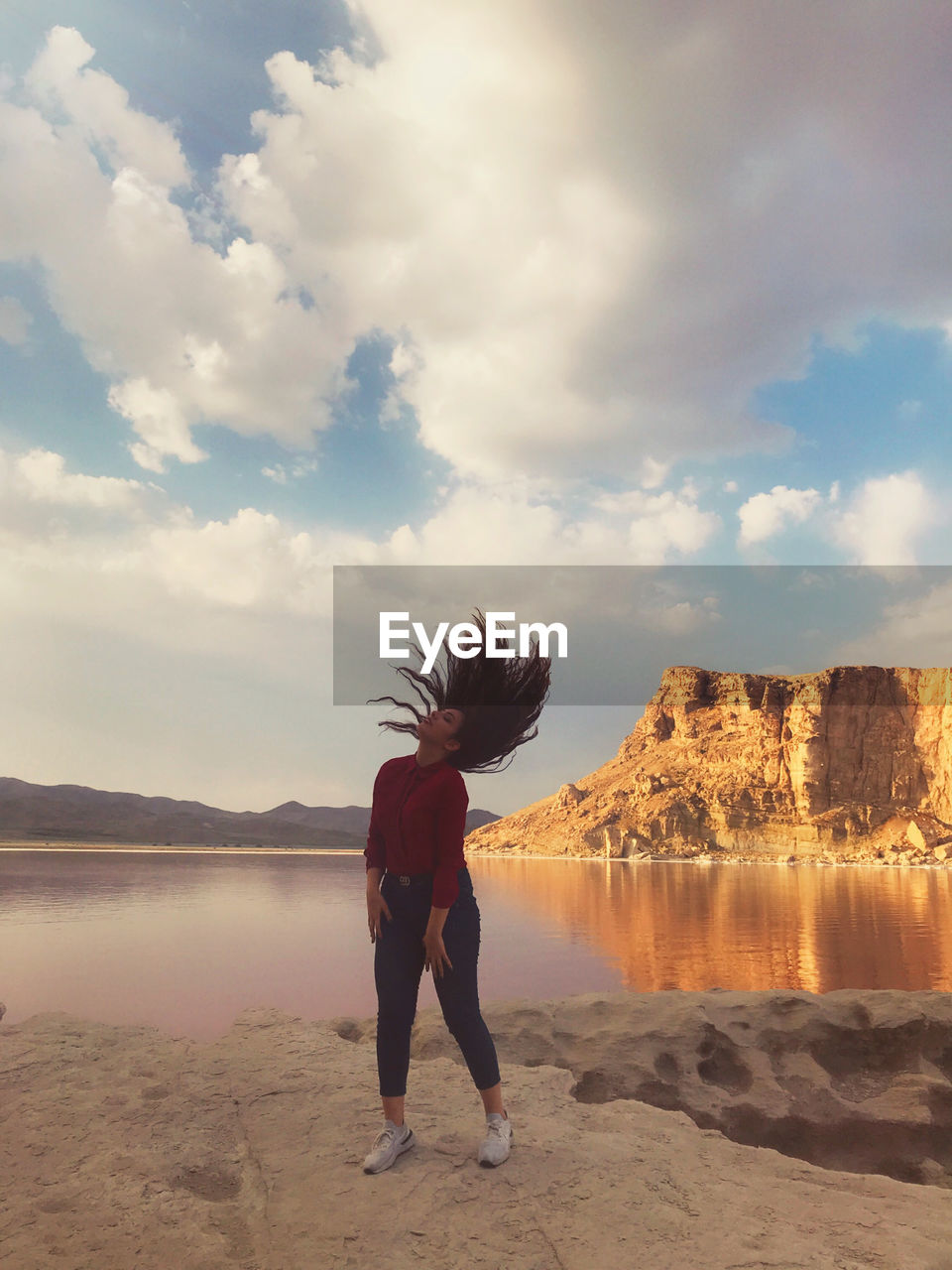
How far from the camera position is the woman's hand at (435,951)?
313 centimetres

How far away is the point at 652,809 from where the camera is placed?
8256 centimetres

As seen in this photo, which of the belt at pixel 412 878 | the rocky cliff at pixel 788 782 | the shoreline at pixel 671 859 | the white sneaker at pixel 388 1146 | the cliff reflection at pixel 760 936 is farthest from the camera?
the rocky cliff at pixel 788 782

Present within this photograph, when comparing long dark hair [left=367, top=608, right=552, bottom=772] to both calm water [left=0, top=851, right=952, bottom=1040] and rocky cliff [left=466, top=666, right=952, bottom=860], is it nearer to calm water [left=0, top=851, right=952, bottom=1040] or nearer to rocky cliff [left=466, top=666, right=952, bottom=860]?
calm water [left=0, top=851, right=952, bottom=1040]

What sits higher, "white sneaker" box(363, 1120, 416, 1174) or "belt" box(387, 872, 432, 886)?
"belt" box(387, 872, 432, 886)

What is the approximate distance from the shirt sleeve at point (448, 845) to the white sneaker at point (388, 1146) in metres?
0.92

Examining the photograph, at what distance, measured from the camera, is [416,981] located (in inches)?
132

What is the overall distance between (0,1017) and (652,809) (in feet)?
270

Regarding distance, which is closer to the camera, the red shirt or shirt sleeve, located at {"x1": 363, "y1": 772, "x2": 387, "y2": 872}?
the red shirt

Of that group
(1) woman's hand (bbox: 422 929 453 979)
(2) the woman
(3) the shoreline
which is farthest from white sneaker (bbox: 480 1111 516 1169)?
(3) the shoreline

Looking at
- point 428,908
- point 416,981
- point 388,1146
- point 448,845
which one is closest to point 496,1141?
point 388,1146

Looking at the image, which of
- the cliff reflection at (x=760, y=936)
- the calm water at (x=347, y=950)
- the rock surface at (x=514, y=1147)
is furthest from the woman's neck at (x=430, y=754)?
the cliff reflection at (x=760, y=936)

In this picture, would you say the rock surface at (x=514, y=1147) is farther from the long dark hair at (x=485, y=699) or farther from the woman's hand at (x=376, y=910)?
the long dark hair at (x=485, y=699)

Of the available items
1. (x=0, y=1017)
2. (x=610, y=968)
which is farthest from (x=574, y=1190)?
(x=610, y=968)

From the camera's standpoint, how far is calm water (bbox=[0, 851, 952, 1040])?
8.34m
